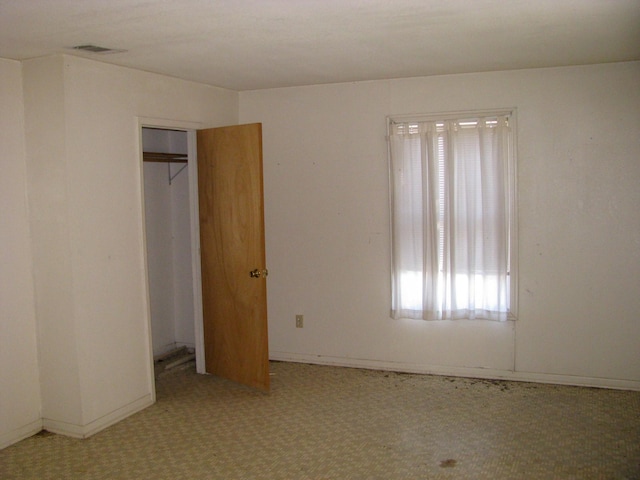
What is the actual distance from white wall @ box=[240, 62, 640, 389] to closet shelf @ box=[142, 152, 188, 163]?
634 mm

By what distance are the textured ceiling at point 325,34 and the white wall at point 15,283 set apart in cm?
39

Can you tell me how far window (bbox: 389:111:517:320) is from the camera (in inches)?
Result: 167

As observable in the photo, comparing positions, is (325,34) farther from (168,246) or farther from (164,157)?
(168,246)

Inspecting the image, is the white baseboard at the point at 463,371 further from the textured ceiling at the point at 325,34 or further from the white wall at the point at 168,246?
the textured ceiling at the point at 325,34

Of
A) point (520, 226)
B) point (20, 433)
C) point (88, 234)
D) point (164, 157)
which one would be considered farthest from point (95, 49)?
point (520, 226)

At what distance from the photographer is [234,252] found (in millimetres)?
4328


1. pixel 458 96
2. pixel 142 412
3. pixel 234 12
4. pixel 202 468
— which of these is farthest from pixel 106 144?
pixel 458 96

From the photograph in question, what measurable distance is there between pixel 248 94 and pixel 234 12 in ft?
7.70

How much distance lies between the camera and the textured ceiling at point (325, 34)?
260 cm

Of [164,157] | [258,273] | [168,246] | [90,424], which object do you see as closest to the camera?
[90,424]

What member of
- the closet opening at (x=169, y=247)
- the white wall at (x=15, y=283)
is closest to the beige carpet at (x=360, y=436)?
the white wall at (x=15, y=283)

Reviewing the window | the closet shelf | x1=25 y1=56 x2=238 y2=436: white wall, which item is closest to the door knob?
x1=25 y1=56 x2=238 y2=436: white wall

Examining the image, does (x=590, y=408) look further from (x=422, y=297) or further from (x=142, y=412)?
(x=142, y=412)

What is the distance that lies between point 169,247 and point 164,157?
2.73 feet
